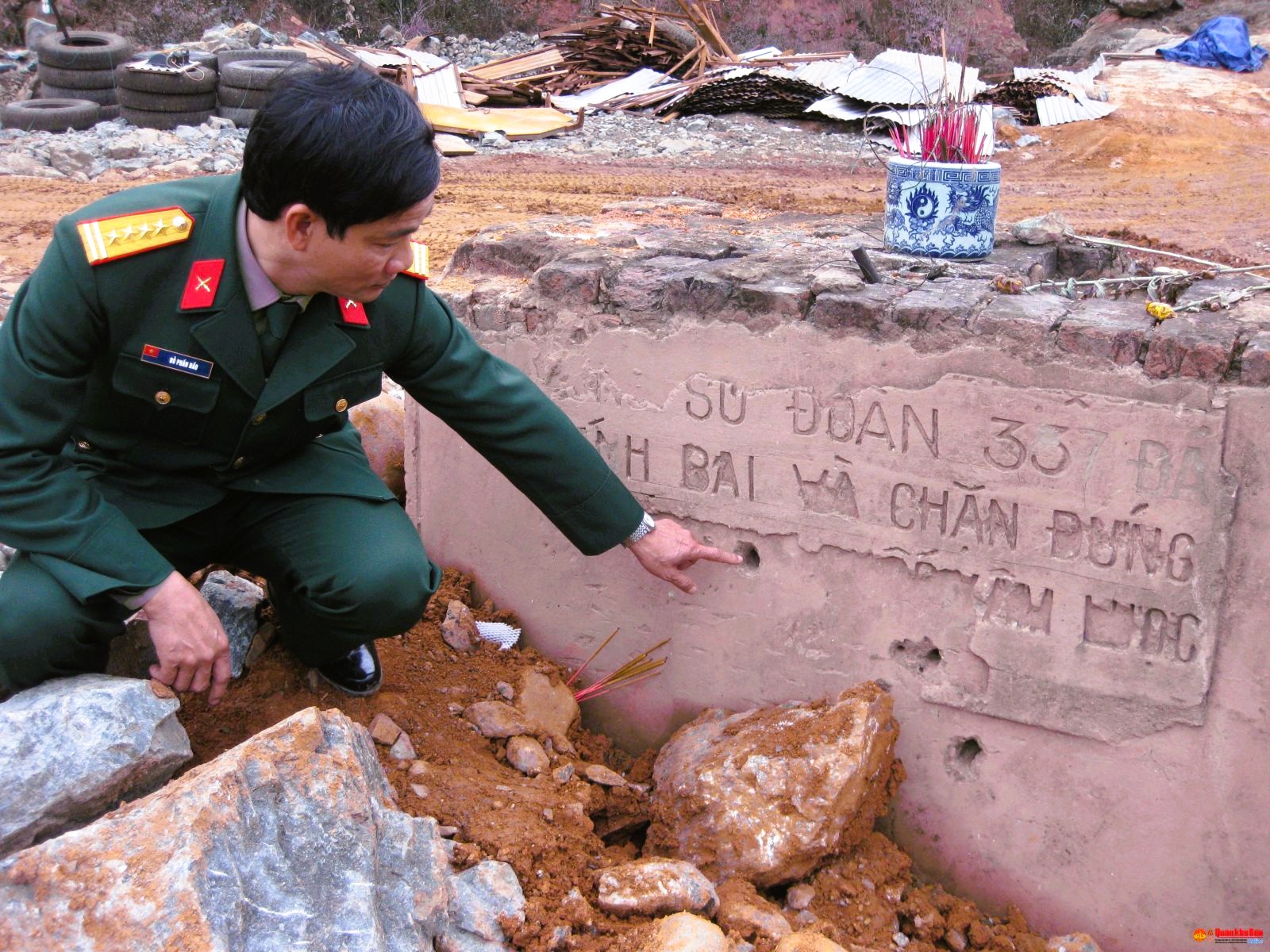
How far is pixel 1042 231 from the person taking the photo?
293 centimetres

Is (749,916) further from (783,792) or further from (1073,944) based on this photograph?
(1073,944)

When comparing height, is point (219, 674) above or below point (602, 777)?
above

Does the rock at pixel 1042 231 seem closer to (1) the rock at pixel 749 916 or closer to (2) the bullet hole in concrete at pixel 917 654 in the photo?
(2) the bullet hole in concrete at pixel 917 654

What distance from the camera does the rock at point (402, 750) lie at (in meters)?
2.47

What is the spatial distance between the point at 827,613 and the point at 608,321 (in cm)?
84

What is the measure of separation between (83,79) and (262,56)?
1.54m

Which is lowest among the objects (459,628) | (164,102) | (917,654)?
(459,628)

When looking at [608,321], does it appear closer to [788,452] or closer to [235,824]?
[788,452]

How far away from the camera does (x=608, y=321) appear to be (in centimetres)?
→ 275

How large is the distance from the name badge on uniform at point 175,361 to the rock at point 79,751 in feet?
1.85

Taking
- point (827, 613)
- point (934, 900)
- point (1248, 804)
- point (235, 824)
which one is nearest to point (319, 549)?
point (235, 824)

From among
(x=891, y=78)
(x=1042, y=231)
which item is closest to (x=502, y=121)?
(x=891, y=78)

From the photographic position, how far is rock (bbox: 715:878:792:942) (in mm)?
2150

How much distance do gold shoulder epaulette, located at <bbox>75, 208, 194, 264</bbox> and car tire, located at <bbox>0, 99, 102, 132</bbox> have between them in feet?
27.9
